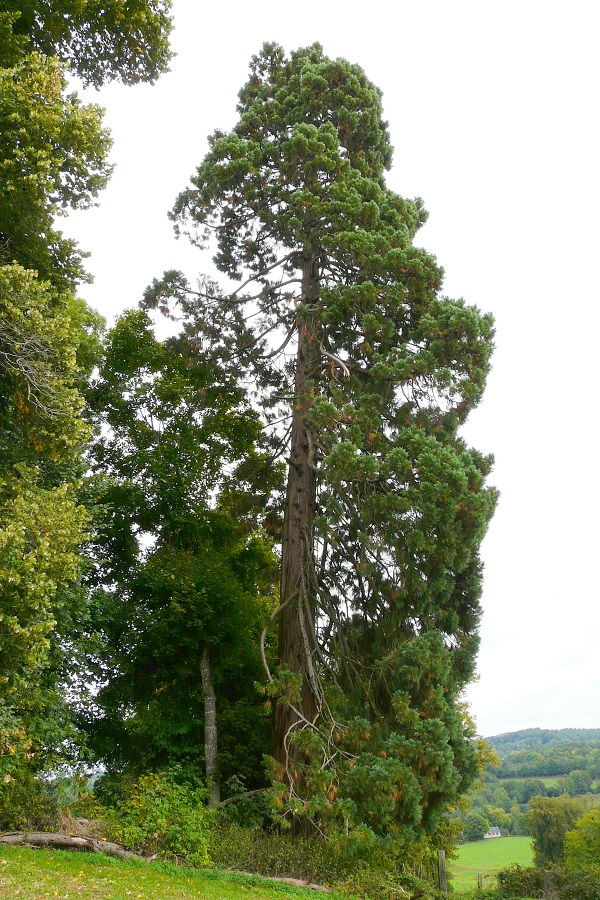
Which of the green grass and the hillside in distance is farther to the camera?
the hillside in distance

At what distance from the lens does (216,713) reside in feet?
40.3

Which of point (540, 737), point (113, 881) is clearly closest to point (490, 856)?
point (113, 881)

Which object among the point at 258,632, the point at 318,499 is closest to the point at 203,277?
the point at 318,499

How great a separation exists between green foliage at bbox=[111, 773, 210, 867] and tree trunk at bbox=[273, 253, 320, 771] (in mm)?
1544

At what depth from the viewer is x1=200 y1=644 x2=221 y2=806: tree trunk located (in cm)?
1080

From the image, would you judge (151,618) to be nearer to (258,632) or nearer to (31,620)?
(258,632)

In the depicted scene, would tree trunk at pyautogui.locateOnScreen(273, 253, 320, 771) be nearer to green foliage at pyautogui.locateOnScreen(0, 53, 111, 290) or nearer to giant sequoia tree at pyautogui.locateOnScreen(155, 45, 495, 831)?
giant sequoia tree at pyautogui.locateOnScreen(155, 45, 495, 831)

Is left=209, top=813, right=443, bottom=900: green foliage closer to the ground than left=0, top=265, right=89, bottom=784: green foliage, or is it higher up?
closer to the ground

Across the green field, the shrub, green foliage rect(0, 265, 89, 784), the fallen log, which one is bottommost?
the green field

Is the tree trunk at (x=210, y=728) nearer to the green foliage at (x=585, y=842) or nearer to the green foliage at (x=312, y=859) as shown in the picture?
the green foliage at (x=312, y=859)

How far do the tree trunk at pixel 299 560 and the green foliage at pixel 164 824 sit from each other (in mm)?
1544

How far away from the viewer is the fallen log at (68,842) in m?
8.50

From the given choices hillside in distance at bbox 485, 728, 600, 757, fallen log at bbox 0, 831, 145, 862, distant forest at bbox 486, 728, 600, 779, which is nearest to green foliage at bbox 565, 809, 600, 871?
distant forest at bbox 486, 728, 600, 779

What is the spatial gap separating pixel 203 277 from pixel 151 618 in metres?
7.78
